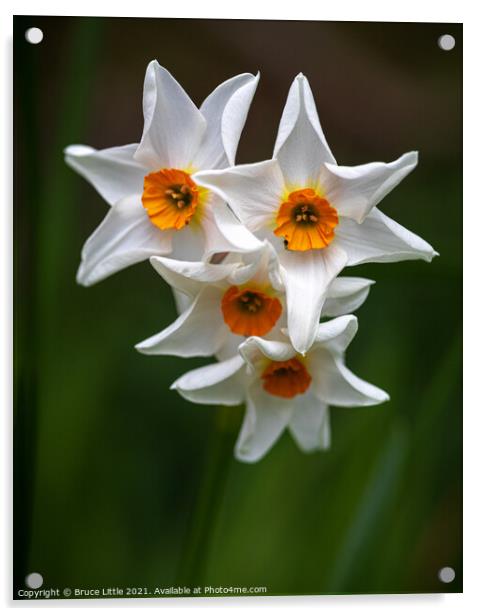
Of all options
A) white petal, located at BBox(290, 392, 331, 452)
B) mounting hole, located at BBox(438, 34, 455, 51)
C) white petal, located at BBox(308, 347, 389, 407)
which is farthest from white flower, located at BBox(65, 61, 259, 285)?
mounting hole, located at BBox(438, 34, 455, 51)

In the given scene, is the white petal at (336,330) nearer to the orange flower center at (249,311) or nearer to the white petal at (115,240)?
the orange flower center at (249,311)

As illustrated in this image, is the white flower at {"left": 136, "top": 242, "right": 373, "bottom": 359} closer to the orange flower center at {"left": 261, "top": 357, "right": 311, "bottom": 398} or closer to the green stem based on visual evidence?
the orange flower center at {"left": 261, "top": 357, "right": 311, "bottom": 398}

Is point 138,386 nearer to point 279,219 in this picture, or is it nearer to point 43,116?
point 43,116

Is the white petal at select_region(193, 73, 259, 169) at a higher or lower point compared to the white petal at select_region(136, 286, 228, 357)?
higher

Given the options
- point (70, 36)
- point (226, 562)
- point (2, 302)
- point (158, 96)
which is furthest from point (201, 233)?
point (226, 562)

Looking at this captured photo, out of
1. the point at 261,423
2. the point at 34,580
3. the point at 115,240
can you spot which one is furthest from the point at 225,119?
the point at 34,580

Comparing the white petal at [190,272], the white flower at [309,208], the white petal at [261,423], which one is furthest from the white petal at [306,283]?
the white petal at [261,423]
